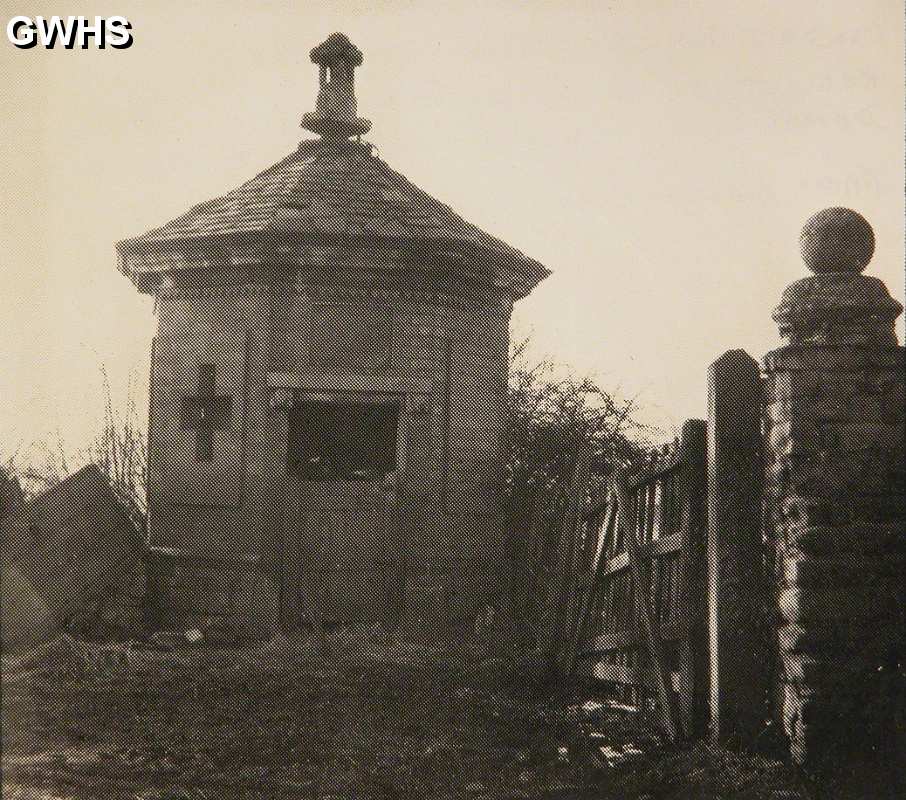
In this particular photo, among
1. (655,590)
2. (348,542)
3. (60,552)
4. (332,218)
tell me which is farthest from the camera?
(332,218)

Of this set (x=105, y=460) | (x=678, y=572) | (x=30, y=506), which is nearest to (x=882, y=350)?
(x=678, y=572)

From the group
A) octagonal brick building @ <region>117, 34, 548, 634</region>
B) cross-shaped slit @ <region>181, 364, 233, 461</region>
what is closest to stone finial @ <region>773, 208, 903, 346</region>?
octagonal brick building @ <region>117, 34, 548, 634</region>

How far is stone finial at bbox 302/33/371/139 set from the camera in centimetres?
1641

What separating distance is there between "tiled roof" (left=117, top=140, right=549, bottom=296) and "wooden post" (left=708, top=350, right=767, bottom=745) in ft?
28.1

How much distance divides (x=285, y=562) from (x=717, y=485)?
871 centimetres

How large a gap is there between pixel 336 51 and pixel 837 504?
40.3 feet

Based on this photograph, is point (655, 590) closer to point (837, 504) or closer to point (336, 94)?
point (837, 504)

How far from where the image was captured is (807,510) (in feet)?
18.5

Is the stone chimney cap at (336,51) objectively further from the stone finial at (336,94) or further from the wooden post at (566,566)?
the wooden post at (566,566)

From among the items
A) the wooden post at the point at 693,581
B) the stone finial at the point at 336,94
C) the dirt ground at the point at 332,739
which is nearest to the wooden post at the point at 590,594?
the dirt ground at the point at 332,739

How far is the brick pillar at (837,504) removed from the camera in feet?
17.8

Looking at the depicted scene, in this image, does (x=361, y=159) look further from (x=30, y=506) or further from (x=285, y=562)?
(x=30, y=506)

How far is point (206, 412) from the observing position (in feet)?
47.5

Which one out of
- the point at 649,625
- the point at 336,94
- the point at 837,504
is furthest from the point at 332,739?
the point at 336,94
